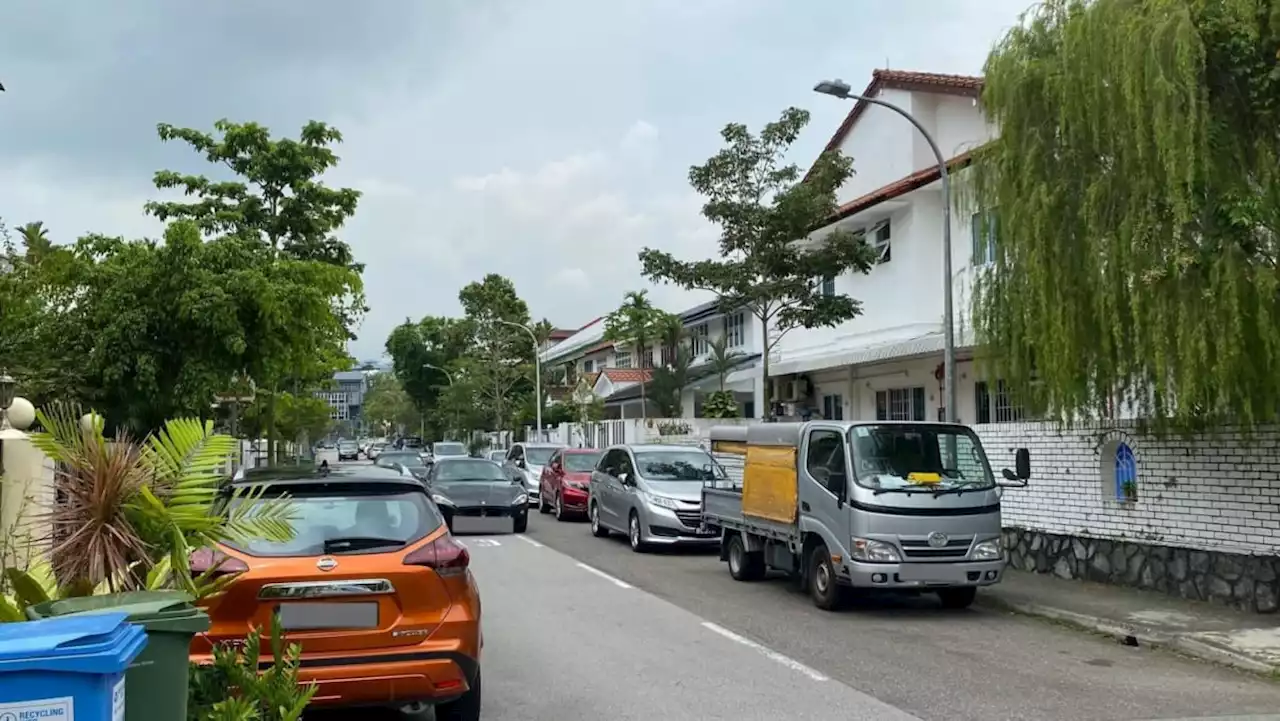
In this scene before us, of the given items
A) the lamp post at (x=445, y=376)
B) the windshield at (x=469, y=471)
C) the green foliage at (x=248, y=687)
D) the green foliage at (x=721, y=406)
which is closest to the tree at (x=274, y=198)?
the windshield at (x=469, y=471)

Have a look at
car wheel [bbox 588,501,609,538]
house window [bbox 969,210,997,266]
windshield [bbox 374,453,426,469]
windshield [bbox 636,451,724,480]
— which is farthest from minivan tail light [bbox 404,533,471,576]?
windshield [bbox 374,453,426,469]

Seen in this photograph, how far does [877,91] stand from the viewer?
29.6 m

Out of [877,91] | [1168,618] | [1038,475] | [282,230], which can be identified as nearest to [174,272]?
[282,230]

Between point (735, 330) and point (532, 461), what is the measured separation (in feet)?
39.3

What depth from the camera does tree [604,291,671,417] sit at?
42.8 meters

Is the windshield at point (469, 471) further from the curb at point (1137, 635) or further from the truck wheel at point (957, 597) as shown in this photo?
the curb at point (1137, 635)

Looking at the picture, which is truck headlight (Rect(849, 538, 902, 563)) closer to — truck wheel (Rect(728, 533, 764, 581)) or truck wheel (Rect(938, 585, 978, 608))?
truck wheel (Rect(938, 585, 978, 608))

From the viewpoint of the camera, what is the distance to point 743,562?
14.1 m

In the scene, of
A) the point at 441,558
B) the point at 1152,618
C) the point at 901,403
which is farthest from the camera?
the point at 901,403

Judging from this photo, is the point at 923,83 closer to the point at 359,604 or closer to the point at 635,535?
the point at 635,535

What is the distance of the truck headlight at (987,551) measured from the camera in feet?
37.7

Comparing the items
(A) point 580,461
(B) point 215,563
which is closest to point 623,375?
(A) point 580,461

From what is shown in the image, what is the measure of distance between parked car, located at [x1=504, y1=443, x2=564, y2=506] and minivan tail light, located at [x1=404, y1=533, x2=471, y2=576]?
21.3 meters

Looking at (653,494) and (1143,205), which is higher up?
(1143,205)
